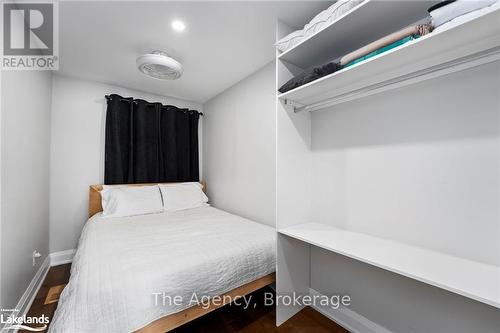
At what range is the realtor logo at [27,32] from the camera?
56.0 inches

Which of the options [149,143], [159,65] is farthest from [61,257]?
[159,65]

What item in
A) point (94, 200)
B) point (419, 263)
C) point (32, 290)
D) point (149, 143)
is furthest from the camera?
point (149, 143)

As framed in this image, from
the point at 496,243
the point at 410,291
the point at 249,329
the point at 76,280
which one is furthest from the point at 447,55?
the point at 76,280

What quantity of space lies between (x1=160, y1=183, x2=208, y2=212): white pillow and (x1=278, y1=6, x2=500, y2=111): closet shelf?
2121 millimetres

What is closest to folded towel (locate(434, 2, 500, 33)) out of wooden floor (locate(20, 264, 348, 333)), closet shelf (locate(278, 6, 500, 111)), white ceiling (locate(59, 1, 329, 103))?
closet shelf (locate(278, 6, 500, 111))

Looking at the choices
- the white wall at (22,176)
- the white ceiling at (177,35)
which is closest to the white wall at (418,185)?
the white ceiling at (177,35)

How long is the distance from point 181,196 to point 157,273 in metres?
1.84

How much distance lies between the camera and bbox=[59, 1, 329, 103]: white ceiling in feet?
4.97

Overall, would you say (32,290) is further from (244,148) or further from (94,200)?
(244,148)

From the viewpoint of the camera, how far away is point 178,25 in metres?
1.70

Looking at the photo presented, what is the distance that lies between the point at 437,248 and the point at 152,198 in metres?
2.84

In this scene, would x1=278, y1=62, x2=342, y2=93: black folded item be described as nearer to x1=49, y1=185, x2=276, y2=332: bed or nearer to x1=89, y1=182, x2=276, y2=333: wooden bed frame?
x1=49, y1=185, x2=276, y2=332: bed

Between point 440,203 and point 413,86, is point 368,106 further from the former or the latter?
point 440,203

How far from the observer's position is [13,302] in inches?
59.6
